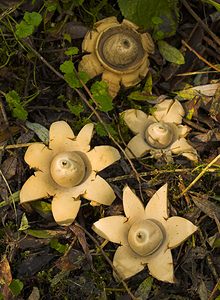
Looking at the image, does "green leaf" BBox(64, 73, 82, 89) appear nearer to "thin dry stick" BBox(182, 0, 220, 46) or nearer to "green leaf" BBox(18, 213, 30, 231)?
"green leaf" BBox(18, 213, 30, 231)

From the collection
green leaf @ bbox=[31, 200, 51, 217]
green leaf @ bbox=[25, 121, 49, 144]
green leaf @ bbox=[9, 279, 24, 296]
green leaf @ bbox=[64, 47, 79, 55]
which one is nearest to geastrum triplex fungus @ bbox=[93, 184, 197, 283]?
green leaf @ bbox=[31, 200, 51, 217]

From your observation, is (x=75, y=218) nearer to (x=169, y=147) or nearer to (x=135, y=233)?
(x=135, y=233)

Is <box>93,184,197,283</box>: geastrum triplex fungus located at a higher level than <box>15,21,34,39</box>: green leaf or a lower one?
lower

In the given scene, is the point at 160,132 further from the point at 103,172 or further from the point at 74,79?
the point at 74,79

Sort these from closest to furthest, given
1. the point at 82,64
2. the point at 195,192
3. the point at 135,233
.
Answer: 1. the point at 135,233
2. the point at 195,192
3. the point at 82,64

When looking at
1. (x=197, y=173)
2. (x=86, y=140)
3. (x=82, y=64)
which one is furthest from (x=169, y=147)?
(x=82, y=64)

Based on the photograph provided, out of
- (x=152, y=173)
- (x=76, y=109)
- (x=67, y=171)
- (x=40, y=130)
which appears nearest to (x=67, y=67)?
(x=76, y=109)

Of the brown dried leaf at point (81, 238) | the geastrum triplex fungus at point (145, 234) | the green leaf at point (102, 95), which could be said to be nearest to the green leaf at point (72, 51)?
the green leaf at point (102, 95)
